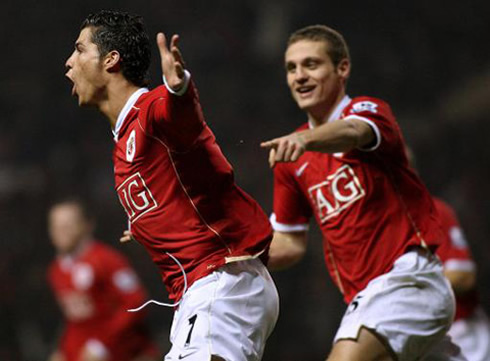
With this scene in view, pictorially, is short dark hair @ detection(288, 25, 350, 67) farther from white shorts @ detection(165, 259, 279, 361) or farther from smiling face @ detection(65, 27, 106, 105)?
white shorts @ detection(165, 259, 279, 361)

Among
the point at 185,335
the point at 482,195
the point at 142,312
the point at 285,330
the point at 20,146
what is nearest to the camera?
the point at 185,335

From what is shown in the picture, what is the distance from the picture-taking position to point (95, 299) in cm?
762

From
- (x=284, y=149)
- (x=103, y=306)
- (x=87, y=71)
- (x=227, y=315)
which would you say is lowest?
(x=103, y=306)

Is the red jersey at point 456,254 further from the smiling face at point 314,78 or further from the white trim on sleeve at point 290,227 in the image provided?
the smiling face at point 314,78

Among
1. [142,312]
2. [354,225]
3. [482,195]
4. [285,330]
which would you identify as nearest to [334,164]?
[354,225]

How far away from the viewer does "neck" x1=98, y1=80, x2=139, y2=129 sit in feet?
12.1

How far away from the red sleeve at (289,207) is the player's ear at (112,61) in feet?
4.16

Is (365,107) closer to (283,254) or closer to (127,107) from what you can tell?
(283,254)

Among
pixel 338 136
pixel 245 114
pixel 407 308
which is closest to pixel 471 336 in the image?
pixel 407 308

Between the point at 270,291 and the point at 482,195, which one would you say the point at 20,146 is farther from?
the point at 270,291

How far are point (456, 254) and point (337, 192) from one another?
5.96ft

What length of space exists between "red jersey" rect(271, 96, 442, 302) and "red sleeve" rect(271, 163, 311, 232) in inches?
11.6

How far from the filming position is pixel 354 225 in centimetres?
427

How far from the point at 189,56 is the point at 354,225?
A: 651 cm
